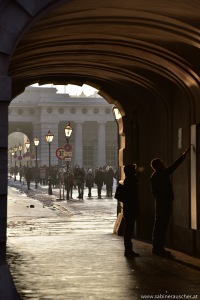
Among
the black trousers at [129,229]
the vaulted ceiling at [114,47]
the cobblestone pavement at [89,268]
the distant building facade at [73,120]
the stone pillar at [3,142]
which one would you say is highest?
the distant building facade at [73,120]

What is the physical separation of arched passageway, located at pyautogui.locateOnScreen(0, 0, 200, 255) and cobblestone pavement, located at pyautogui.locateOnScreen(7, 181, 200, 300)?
5.21 feet

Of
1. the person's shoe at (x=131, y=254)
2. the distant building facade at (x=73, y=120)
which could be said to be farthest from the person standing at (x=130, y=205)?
the distant building facade at (x=73, y=120)

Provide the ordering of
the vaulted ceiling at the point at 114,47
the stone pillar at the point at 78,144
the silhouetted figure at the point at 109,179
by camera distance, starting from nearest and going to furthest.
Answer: the vaulted ceiling at the point at 114,47
the silhouetted figure at the point at 109,179
the stone pillar at the point at 78,144

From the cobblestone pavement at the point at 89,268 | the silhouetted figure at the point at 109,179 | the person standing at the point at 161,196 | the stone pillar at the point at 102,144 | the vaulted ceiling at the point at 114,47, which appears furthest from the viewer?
the stone pillar at the point at 102,144

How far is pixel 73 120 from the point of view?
324 feet

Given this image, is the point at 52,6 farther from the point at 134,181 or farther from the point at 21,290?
the point at 134,181

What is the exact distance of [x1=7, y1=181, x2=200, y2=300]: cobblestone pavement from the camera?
1097cm

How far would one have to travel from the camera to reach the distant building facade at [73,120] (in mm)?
97875

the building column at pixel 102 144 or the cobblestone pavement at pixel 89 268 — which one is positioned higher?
the building column at pixel 102 144

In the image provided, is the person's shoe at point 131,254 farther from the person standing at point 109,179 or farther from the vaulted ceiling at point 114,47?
the person standing at point 109,179

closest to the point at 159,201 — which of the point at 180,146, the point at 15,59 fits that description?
the point at 180,146

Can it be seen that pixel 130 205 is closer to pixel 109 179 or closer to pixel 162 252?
pixel 162 252

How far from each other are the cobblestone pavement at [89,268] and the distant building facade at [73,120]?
245 feet

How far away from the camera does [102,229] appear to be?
22.8m
